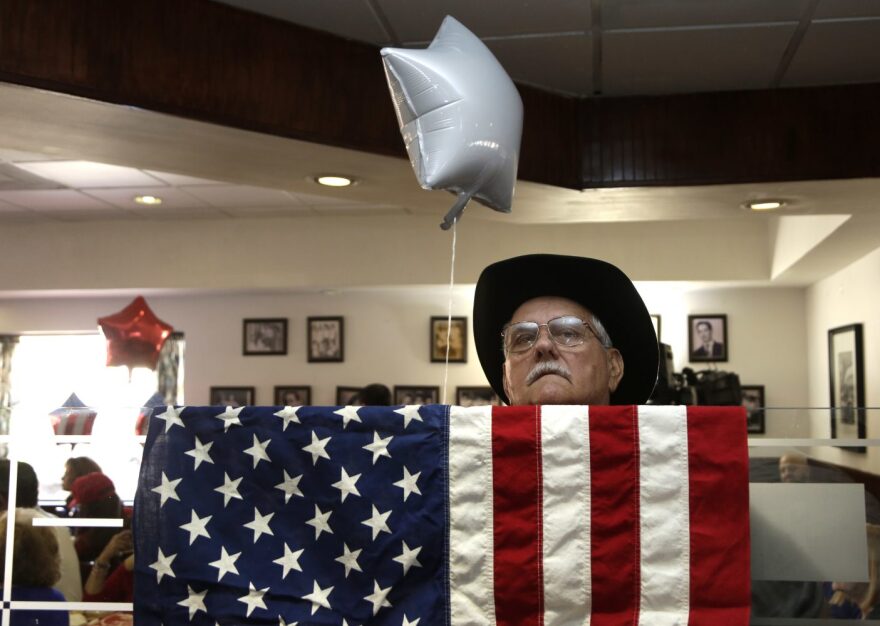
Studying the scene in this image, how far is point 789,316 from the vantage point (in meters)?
6.68

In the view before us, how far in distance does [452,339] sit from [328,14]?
169 inches

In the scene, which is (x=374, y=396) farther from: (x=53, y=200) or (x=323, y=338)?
(x=53, y=200)

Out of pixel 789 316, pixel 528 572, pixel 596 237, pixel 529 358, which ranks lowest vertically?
pixel 528 572

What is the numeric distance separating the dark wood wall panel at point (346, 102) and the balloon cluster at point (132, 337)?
3358 mm

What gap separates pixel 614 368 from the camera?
1831 millimetres

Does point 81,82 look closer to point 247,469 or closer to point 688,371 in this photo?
point 247,469

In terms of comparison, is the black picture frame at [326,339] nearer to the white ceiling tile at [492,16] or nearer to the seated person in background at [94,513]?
the white ceiling tile at [492,16]

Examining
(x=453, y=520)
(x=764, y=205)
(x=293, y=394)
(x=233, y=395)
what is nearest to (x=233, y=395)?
(x=233, y=395)

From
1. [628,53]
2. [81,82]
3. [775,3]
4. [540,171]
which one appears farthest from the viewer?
[540,171]

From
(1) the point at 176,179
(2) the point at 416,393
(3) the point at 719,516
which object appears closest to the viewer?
(3) the point at 719,516

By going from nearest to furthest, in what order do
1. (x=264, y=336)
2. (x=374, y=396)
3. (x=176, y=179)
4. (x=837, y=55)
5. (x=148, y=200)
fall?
(x=837, y=55) → (x=374, y=396) → (x=176, y=179) → (x=148, y=200) → (x=264, y=336)

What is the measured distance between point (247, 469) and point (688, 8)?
2.16 metres

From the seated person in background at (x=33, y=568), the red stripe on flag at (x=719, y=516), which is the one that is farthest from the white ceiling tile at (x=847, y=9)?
the seated person in background at (x=33, y=568)

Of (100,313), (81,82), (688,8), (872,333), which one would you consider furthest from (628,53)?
(100,313)
